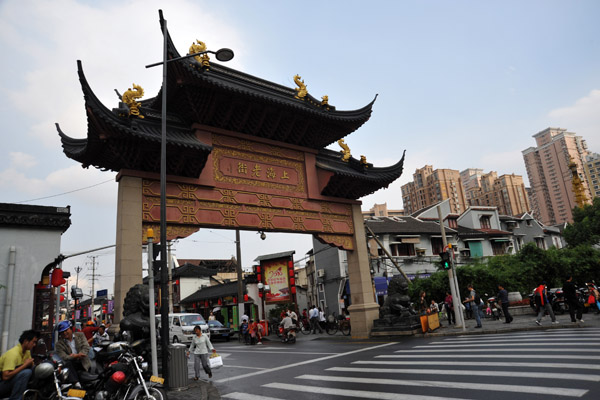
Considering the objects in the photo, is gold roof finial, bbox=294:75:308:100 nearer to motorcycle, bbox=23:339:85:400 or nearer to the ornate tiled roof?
the ornate tiled roof

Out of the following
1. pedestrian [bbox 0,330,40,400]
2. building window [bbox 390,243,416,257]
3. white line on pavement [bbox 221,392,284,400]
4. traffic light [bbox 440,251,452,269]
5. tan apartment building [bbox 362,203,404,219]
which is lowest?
white line on pavement [bbox 221,392,284,400]

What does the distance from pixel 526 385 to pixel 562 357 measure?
8.78 feet

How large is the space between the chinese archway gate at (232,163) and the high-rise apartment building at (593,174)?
90.6m

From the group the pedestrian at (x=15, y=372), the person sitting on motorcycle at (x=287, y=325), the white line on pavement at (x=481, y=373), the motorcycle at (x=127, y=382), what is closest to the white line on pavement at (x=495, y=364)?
the white line on pavement at (x=481, y=373)

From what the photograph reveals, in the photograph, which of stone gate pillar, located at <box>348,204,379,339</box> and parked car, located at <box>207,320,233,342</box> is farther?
parked car, located at <box>207,320,233,342</box>

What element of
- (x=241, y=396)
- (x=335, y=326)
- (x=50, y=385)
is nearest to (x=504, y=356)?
(x=241, y=396)

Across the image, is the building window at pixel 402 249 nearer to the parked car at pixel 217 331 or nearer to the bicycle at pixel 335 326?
the bicycle at pixel 335 326

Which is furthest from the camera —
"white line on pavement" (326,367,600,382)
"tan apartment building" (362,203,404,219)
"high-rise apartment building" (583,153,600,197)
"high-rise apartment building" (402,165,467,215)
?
"high-rise apartment building" (402,165,467,215)

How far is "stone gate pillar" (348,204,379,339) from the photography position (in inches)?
698

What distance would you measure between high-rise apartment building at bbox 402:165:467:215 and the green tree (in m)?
51.6

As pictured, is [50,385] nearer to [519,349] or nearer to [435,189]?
[519,349]

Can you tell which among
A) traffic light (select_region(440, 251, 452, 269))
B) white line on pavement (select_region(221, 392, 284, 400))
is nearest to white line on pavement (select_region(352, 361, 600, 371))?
white line on pavement (select_region(221, 392, 284, 400))

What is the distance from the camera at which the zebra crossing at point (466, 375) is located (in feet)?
19.8

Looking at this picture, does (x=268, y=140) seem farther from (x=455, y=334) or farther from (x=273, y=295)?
(x=273, y=295)
